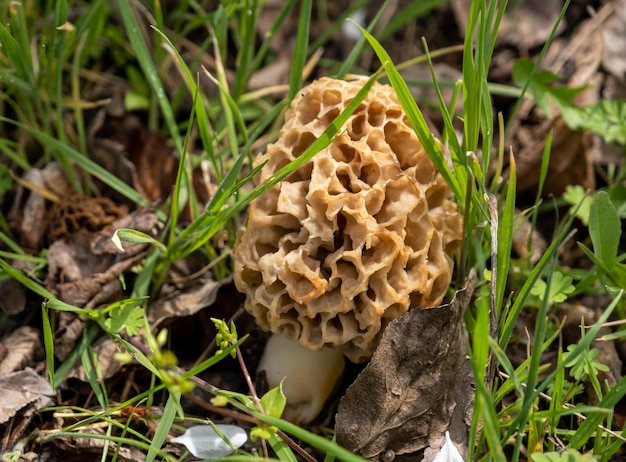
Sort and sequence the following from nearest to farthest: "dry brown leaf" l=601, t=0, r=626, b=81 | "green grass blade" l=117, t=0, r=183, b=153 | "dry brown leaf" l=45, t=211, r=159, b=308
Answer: "dry brown leaf" l=45, t=211, r=159, b=308 < "green grass blade" l=117, t=0, r=183, b=153 < "dry brown leaf" l=601, t=0, r=626, b=81

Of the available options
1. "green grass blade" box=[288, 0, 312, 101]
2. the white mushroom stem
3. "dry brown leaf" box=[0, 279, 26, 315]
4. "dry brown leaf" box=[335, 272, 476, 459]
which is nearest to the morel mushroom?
"dry brown leaf" box=[335, 272, 476, 459]

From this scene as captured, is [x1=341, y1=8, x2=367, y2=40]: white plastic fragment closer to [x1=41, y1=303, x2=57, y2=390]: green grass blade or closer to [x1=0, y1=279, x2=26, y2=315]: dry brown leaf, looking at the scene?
[x1=0, y1=279, x2=26, y2=315]: dry brown leaf

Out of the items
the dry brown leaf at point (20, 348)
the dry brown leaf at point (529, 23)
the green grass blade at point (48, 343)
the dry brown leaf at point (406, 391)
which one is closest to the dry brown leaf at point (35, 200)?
the dry brown leaf at point (20, 348)

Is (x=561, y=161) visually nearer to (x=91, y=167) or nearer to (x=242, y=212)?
(x=242, y=212)

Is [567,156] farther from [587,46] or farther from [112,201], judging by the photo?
[112,201]

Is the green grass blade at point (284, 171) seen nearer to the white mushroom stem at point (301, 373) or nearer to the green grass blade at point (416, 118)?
the green grass blade at point (416, 118)

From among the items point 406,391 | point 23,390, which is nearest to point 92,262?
point 23,390

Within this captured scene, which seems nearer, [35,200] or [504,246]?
[504,246]
